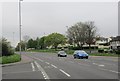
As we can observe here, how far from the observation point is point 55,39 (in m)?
173

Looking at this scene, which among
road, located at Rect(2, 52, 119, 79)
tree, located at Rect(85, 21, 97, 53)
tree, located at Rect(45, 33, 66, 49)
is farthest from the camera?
tree, located at Rect(45, 33, 66, 49)

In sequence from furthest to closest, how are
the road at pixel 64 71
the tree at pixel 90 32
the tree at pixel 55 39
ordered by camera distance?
the tree at pixel 55 39, the tree at pixel 90 32, the road at pixel 64 71

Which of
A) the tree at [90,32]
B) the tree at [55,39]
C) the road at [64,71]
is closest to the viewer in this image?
the road at [64,71]

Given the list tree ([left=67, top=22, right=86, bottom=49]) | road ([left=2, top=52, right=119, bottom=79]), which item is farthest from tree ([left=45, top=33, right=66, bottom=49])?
road ([left=2, top=52, right=119, bottom=79])

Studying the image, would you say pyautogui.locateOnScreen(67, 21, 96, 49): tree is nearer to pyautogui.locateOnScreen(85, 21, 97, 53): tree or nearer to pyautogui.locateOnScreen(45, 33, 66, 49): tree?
pyautogui.locateOnScreen(85, 21, 97, 53): tree

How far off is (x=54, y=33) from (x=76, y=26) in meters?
60.0

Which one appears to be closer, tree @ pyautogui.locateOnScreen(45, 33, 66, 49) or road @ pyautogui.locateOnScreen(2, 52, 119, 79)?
road @ pyautogui.locateOnScreen(2, 52, 119, 79)

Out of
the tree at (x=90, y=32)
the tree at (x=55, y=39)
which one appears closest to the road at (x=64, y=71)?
the tree at (x=90, y=32)

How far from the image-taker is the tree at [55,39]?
6742 inches

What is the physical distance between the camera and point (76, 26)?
122750mm

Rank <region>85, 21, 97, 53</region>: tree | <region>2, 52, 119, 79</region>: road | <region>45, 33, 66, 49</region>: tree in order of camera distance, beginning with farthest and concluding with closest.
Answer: <region>45, 33, 66, 49</region>: tree, <region>85, 21, 97, 53</region>: tree, <region>2, 52, 119, 79</region>: road

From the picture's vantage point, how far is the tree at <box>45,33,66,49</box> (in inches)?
6742

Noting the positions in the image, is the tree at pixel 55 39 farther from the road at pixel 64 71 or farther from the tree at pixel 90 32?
the road at pixel 64 71

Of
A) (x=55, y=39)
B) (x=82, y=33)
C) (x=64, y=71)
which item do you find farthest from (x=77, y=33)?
(x=64, y=71)
